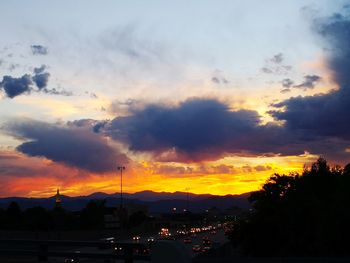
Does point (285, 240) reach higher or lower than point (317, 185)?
lower

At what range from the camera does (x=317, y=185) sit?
4841 centimetres

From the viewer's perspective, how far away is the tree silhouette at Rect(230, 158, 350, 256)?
109ft

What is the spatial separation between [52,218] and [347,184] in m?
64.0

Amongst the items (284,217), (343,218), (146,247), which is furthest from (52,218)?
(146,247)

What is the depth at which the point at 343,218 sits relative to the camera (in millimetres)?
33125

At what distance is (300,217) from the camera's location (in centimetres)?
3838

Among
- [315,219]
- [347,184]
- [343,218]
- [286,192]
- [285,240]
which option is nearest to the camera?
[343,218]

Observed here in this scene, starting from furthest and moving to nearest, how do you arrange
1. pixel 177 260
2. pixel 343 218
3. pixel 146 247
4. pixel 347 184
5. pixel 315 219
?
1. pixel 347 184
2. pixel 315 219
3. pixel 343 218
4. pixel 146 247
5. pixel 177 260

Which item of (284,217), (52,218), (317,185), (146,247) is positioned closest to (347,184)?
(317,185)

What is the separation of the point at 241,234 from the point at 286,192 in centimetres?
553

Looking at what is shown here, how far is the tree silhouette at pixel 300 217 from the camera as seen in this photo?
109 ft

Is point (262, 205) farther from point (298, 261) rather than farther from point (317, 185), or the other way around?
point (298, 261)

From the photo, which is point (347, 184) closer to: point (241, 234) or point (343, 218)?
point (241, 234)

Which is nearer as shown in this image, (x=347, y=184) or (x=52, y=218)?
(x=347, y=184)
